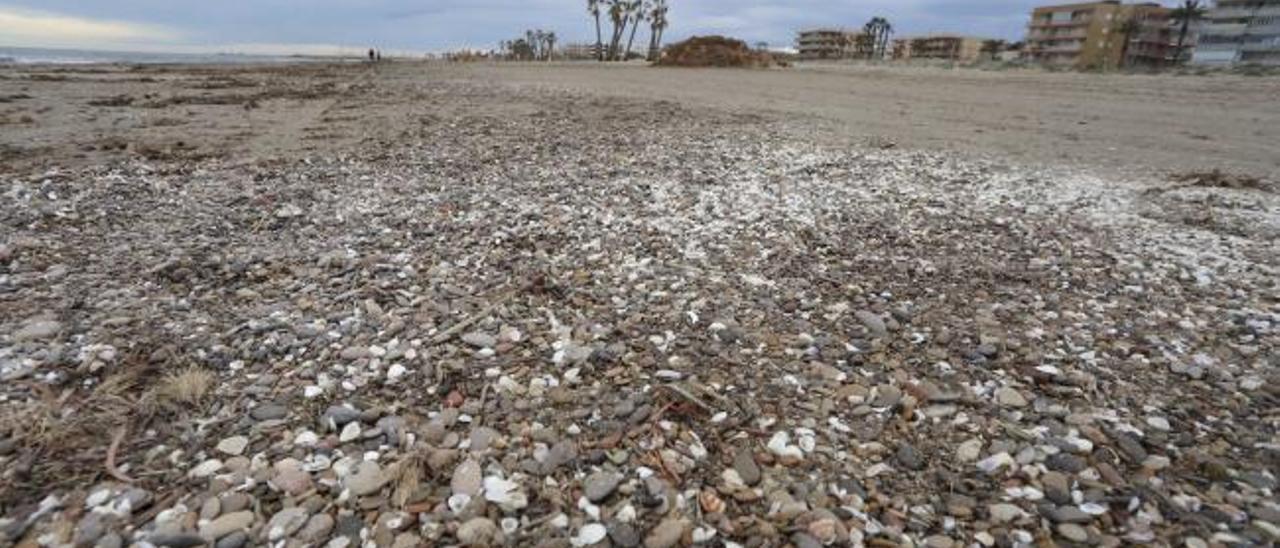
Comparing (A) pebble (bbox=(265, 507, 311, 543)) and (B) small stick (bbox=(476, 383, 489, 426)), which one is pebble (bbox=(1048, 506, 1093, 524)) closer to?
(B) small stick (bbox=(476, 383, 489, 426))

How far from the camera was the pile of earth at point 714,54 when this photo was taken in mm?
48781

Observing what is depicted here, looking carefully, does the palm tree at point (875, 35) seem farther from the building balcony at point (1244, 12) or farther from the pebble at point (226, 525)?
the pebble at point (226, 525)

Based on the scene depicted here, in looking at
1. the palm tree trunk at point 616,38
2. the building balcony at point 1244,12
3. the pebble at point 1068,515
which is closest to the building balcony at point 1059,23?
the building balcony at point 1244,12

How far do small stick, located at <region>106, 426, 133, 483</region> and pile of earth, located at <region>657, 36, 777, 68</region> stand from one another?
49427 mm

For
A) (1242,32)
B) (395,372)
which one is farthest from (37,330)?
(1242,32)

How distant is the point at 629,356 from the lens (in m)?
3.94

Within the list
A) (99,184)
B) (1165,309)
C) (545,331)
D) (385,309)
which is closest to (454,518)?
(545,331)

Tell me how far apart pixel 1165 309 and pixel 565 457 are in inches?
185

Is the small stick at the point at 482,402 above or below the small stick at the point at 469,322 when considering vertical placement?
below

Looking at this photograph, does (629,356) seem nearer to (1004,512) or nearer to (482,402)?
(482,402)

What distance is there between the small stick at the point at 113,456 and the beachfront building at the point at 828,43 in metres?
143

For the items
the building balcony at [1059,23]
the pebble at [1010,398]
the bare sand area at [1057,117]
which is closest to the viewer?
the pebble at [1010,398]

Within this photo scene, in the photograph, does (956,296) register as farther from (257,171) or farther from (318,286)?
(257,171)

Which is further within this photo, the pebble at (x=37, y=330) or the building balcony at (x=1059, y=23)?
the building balcony at (x=1059, y=23)
